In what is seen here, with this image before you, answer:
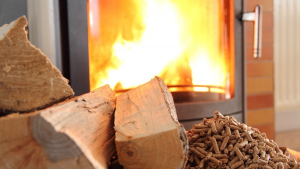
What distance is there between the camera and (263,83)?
186 cm

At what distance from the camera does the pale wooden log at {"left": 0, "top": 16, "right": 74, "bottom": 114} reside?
0.71m

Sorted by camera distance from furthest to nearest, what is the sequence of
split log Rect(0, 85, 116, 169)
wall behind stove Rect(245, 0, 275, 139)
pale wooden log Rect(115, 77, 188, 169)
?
1. wall behind stove Rect(245, 0, 275, 139)
2. pale wooden log Rect(115, 77, 188, 169)
3. split log Rect(0, 85, 116, 169)

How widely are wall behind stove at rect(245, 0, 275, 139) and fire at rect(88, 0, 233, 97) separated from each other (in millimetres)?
458

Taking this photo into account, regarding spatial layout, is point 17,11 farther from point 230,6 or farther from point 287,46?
point 287,46

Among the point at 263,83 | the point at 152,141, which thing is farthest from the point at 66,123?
the point at 263,83

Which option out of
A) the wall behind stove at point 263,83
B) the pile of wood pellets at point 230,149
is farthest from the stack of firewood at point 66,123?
the wall behind stove at point 263,83

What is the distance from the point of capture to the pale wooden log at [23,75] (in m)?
0.71

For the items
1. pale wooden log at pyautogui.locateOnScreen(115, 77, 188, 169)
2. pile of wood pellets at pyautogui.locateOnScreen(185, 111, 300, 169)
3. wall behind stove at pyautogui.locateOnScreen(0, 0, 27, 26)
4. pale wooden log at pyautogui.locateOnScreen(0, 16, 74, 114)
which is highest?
wall behind stove at pyautogui.locateOnScreen(0, 0, 27, 26)

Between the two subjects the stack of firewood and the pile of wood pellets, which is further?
the pile of wood pellets

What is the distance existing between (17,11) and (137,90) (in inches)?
22.9

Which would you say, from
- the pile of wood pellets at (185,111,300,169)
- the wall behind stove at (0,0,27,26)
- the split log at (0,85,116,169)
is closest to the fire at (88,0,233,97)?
the wall behind stove at (0,0,27,26)

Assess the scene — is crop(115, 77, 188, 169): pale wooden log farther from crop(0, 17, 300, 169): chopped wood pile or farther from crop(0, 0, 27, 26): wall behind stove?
crop(0, 0, 27, 26): wall behind stove

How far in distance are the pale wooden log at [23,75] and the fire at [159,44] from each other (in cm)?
41

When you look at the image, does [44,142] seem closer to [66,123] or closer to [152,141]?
[66,123]
